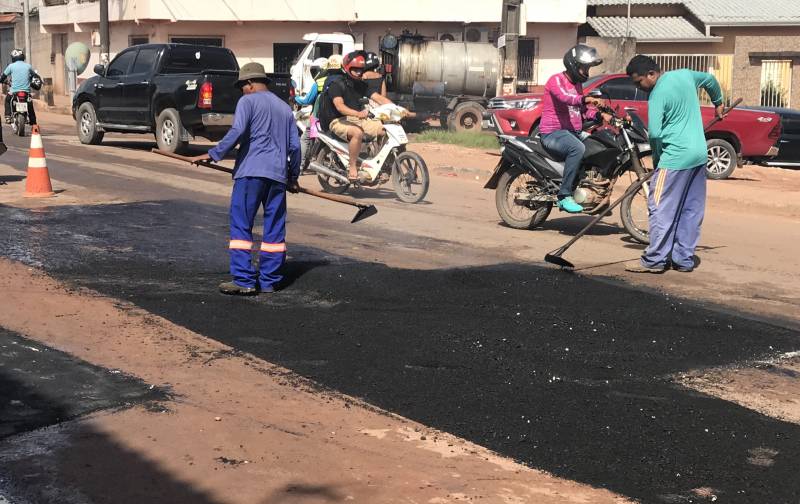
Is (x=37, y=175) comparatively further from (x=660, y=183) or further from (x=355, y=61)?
(x=660, y=183)

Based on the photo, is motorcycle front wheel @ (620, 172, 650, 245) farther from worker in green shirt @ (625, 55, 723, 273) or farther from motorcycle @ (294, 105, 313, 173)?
motorcycle @ (294, 105, 313, 173)

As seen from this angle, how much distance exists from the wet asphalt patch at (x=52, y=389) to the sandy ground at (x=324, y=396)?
0.14 metres

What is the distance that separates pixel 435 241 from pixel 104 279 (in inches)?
139

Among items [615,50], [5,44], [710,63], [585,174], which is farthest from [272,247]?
[5,44]

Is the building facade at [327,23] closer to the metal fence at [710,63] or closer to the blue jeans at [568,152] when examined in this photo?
the metal fence at [710,63]

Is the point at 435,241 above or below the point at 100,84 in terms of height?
below

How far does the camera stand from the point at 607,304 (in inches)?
317

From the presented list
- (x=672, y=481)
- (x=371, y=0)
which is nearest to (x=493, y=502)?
(x=672, y=481)

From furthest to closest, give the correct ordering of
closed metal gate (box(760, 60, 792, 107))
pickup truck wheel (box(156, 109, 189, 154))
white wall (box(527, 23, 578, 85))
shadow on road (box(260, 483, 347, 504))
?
1. white wall (box(527, 23, 578, 85))
2. closed metal gate (box(760, 60, 792, 107))
3. pickup truck wheel (box(156, 109, 189, 154))
4. shadow on road (box(260, 483, 347, 504))

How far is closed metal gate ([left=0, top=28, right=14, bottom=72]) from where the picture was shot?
51.5m

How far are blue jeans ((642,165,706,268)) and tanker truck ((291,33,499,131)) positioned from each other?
20904 mm

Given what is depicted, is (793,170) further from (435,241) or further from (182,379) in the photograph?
(182,379)

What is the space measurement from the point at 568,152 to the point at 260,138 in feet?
13.1

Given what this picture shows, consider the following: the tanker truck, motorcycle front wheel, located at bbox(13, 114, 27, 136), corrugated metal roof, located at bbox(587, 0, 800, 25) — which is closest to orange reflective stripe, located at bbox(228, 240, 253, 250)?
motorcycle front wheel, located at bbox(13, 114, 27, 136)
